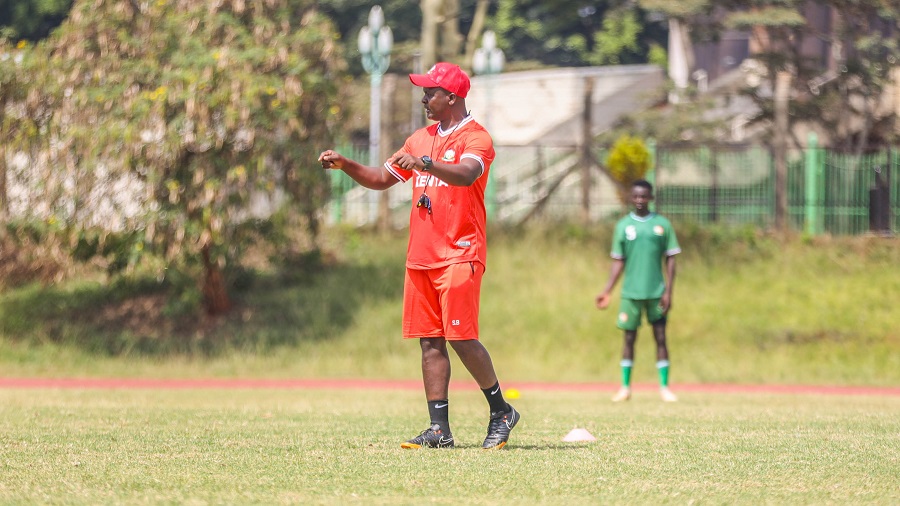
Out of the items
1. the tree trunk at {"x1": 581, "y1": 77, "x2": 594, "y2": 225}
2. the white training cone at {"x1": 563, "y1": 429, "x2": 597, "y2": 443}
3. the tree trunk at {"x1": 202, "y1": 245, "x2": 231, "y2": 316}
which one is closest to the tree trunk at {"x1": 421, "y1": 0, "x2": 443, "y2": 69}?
the tree trunk at {"x1": 581, "y1": 77, "x2": 594, "y2": 225}

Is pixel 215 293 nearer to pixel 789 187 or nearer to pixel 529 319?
pixel 529 319

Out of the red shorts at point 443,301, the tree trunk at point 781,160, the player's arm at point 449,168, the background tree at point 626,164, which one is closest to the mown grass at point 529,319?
the tree trunk at point 781,160

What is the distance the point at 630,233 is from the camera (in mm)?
13438

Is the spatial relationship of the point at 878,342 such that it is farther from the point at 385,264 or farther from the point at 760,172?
the point at 385,264

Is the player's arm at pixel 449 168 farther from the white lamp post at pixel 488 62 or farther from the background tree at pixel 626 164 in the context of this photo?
the white lamp post at pixel 488 62

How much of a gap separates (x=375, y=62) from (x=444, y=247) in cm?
2227

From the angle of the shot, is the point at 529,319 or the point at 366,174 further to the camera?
the point at 529,319

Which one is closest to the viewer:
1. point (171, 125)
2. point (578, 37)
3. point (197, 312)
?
point (171, 125)

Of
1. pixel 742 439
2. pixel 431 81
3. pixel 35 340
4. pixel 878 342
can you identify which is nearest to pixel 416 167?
pixel 431 81

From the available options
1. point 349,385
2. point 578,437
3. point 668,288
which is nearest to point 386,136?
point 349,385

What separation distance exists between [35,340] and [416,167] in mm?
14868

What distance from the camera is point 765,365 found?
1841cm

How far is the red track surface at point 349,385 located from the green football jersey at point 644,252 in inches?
132

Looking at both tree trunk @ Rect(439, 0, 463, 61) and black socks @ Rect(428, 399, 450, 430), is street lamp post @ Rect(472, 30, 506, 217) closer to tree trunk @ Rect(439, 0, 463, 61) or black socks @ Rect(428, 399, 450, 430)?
tree trunk @ Rect(439, 0, 463, 61)
